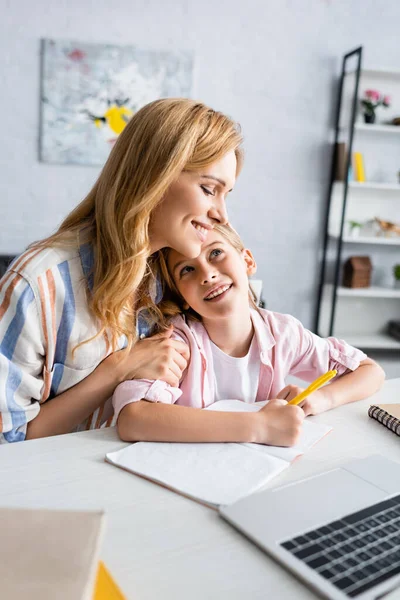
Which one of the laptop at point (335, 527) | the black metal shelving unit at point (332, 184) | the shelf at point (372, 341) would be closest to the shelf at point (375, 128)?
the black metal shelving unit at point (332, 184)

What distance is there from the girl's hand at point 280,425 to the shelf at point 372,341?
3.03 metres

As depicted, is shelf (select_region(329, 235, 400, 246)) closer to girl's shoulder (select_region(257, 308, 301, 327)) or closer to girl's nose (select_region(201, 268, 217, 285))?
girl's shoulder (select_region(257, 308, 301, 327))

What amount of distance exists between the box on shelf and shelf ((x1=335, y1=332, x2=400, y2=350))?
35 centimetres

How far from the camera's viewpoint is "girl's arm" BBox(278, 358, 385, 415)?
45.9 inches

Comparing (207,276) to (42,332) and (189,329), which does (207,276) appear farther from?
(42,332)

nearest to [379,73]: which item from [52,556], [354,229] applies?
[354,229]

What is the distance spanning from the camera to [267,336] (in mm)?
1342

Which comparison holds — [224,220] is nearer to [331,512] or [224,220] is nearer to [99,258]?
[99,258]

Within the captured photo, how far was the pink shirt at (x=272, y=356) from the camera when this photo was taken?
125 centimetres

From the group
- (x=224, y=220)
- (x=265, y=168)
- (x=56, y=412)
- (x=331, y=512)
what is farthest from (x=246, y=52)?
(x=331, y=512)

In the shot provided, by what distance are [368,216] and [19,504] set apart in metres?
3.73

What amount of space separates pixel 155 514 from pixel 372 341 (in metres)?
3.51

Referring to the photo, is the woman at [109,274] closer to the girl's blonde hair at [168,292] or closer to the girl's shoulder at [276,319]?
the girl's blonde hair at [168,292]

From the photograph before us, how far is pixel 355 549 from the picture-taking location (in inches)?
26.4
